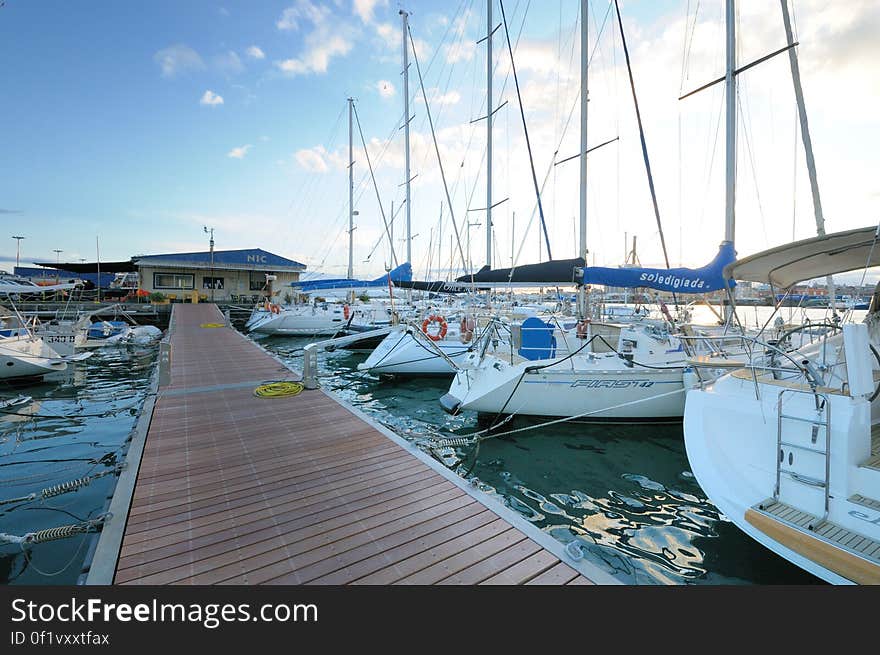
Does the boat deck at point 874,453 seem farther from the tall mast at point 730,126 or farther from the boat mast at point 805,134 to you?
the tall mast at point 730,126

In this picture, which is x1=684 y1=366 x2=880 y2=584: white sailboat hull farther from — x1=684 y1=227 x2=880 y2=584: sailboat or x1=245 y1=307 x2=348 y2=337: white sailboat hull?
x1=245 y1=307 x2=348 y2=337: white sailboat hull

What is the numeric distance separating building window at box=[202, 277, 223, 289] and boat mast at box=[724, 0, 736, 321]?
41.7 meters

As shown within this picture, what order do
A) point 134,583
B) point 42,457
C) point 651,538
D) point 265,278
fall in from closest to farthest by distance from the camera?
point 134,583, point 651,538, point 42,457, point 265,278

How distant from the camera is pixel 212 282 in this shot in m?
39.7

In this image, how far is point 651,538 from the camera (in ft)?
15.6

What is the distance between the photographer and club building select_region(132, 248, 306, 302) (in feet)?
120

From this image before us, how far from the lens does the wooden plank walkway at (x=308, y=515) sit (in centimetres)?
304

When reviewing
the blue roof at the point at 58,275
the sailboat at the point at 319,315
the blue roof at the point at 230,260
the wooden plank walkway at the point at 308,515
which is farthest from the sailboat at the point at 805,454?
the blue roof at the point at 58,275

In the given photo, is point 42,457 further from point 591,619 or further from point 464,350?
point 464,350

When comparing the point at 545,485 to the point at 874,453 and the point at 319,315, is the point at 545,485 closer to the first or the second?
the point at 874,453

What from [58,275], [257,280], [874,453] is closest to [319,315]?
[257,280]

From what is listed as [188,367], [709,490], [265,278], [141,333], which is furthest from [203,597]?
[265,278]

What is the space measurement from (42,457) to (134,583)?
6176 millimetres

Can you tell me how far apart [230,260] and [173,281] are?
5.26 metres
